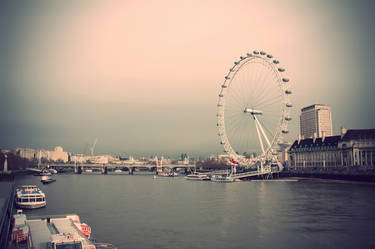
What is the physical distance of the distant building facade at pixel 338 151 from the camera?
204ft

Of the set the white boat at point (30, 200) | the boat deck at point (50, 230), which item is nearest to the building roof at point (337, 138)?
the white boat at point (30, 200)

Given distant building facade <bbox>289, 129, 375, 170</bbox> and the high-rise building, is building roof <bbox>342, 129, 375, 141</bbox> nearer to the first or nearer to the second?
distant building facade <bbox>289, 129, 375, 170</bbox>

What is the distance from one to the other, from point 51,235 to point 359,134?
209 feet

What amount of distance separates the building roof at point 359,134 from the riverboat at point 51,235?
60298mm

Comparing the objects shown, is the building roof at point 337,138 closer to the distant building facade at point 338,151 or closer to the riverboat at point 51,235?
the distant building facade at point 338,151

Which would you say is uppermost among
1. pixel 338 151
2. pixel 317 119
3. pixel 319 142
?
pixel 317 119

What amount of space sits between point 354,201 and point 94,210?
21617mm

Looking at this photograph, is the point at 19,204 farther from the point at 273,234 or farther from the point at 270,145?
the point at 270,145

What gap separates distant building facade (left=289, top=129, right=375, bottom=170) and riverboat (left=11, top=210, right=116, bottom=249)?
55940mm

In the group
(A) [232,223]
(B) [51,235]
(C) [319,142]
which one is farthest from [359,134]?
(B) [51,235]

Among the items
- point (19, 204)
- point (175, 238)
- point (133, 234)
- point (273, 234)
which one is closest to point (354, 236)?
point (273, 234)

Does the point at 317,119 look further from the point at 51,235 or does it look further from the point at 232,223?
the point at 51,235

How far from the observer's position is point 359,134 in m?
64.8

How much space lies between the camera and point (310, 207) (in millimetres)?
26766
